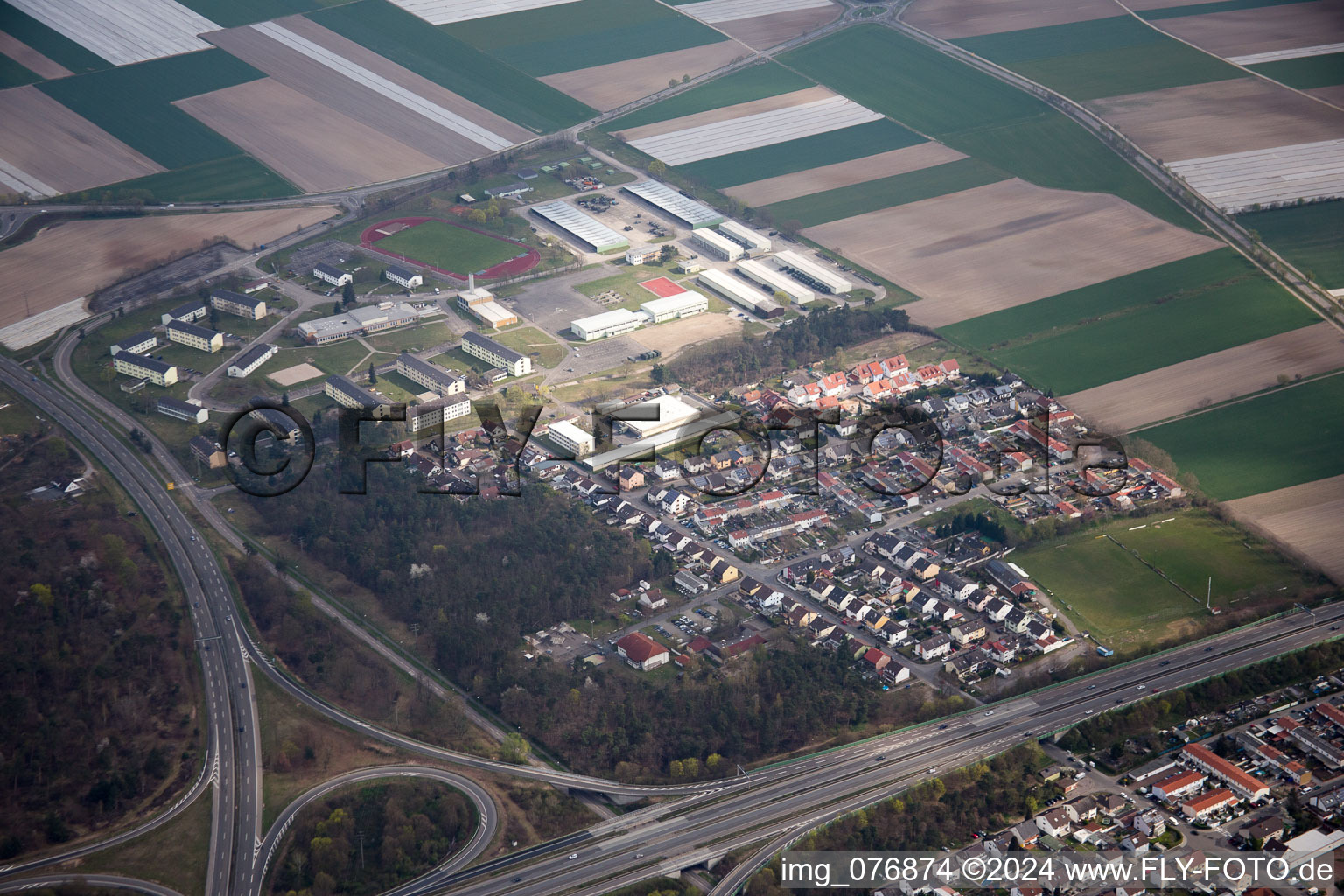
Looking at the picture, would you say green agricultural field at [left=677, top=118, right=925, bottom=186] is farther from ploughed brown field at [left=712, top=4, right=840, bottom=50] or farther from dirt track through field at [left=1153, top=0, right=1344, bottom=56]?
dirt track through field at [left=1153, top=0, right=1344, bottom=56]

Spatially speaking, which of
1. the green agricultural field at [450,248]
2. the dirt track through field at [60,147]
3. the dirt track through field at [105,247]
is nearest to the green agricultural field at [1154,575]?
the green agricultural field at [450,248]

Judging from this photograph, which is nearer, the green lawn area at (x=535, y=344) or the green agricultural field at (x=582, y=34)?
the green lawn area at (x=535, y=344)

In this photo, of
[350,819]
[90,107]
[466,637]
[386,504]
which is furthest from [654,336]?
[90,107]

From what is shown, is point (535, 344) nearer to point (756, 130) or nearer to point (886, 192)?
point (886, 192)

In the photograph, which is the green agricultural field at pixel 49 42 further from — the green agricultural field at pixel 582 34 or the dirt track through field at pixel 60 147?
the green agricultural field at pixel 582 34

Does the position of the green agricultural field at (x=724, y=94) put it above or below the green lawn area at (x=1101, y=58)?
below

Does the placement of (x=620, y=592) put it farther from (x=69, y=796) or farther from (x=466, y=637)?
(x=69, y=796)
